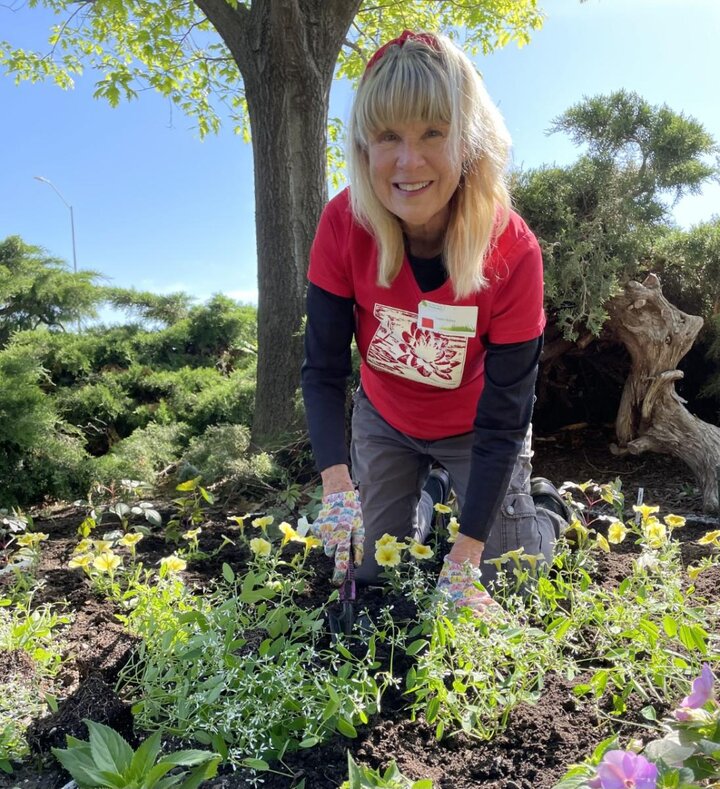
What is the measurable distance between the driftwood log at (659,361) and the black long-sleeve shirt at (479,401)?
1.73 m

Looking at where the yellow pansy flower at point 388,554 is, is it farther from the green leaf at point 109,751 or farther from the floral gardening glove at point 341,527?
the green leaf at point 109,751

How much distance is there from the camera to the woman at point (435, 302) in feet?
5.64

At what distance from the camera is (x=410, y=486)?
2535 millimetres

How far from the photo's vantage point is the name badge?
1995 millimetres

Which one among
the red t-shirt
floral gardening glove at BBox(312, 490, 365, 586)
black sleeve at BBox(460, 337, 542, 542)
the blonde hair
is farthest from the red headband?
floral gardening glove at BBox(312, 490, 365, 586)

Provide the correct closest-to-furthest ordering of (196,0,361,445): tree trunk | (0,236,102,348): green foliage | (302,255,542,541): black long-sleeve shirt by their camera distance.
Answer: (302,255,542,541): black long-sleeve shirt < (196,0,361,445): tree trunk < (0,236,102,348): green foliage

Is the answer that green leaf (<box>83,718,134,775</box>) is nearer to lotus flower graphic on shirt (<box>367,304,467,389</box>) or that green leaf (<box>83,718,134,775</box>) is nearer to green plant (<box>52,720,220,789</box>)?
green plant (<box>52,720,220,789</box>)

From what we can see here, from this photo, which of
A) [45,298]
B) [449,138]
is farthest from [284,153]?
[45,298]

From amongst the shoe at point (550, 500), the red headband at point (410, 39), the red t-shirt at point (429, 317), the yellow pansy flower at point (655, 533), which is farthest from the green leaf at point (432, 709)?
the red headband at point (410, 39)

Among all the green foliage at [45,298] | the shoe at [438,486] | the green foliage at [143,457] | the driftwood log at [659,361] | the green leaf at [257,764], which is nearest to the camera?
the green leaf at [257,764]

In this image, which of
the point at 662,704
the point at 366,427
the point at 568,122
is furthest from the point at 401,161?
the point at 568,122

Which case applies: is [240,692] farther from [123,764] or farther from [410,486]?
[410,486]

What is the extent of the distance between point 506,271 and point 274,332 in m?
2.48

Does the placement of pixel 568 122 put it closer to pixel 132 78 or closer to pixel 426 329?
pixel 426 329
